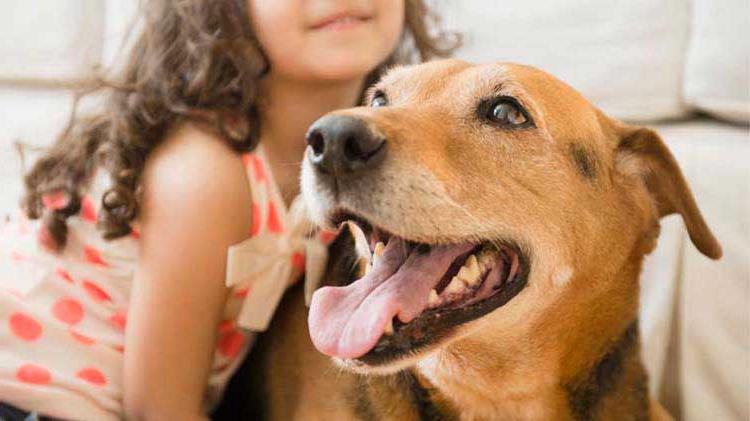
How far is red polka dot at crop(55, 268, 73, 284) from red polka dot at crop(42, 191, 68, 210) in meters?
0.14

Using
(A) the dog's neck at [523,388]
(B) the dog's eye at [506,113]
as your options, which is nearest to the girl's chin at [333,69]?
(B) the dog's eye at [506,113]

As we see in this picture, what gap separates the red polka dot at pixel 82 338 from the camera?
171 centimetres

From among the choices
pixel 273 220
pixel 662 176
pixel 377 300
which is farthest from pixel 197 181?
pixel 662 176

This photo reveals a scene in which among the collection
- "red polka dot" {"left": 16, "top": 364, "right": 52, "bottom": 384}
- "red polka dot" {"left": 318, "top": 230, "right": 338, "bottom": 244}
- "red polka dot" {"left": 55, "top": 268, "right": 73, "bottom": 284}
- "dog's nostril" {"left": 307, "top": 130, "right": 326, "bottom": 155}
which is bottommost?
"red polka dot" {"left": 16, "top": 364, "right": 52, "bottom": 384}

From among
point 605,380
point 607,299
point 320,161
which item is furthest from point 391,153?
point 605,380

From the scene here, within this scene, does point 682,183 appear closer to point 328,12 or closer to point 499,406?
point 499,406

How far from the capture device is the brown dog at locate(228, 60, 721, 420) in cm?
120

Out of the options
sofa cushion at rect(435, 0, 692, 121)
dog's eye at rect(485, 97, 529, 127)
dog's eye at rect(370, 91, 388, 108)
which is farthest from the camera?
sofa cushion at rect(435, 0, 692, 121)

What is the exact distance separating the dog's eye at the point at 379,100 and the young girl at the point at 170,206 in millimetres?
151

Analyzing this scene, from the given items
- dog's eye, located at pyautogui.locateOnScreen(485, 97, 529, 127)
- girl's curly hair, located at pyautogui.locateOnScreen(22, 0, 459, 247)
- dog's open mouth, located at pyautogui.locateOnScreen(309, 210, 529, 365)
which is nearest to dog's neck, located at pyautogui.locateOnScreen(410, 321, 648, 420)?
dog's open mouth, located at pyautogui.locateOnScreen(309, 210, 529, 365)

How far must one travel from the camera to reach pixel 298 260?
1.79 m

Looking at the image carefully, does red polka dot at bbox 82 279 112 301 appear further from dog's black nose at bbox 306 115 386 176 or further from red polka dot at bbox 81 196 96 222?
dog's black nose at bbox 306 115 386 176

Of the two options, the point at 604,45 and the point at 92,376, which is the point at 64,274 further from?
the point at 604,45

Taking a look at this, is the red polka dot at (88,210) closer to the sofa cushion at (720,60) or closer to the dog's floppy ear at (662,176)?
the dog's floppy ear at (662,176)
